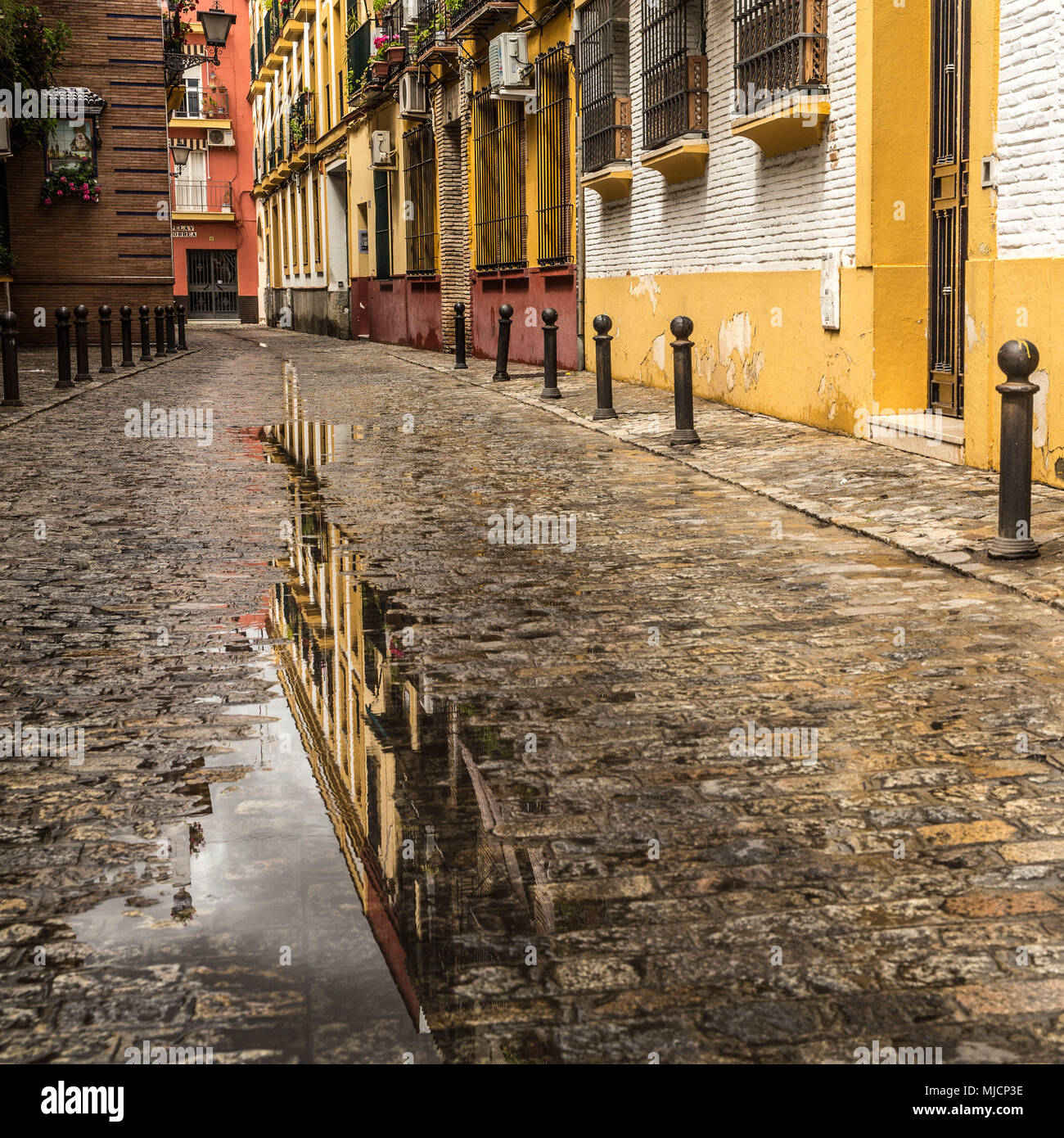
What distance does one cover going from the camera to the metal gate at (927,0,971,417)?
9461 millimetres

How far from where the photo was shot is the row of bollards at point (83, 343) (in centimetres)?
1409

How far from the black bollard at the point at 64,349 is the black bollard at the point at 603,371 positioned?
279 inches

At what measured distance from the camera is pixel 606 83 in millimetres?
16453

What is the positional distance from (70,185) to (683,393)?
18923mm

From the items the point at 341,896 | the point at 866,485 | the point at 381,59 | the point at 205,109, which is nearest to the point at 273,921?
the point at 341,896

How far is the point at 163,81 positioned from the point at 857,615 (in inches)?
980

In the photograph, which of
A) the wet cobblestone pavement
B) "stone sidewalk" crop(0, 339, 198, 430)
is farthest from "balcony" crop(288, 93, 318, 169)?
the wet cobblestone pavement

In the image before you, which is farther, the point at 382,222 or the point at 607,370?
the point at 382,222

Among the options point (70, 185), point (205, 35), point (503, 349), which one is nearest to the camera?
point (503, 349)

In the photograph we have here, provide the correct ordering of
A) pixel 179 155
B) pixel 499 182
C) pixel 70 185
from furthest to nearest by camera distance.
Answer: pixel 179 155 → pixel 70 185 → pixel 499 182

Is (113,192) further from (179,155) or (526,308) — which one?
(179,155)

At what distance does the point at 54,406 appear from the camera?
14344 millimetres

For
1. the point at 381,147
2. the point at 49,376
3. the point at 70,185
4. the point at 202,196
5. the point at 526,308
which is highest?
the point at 202,196
